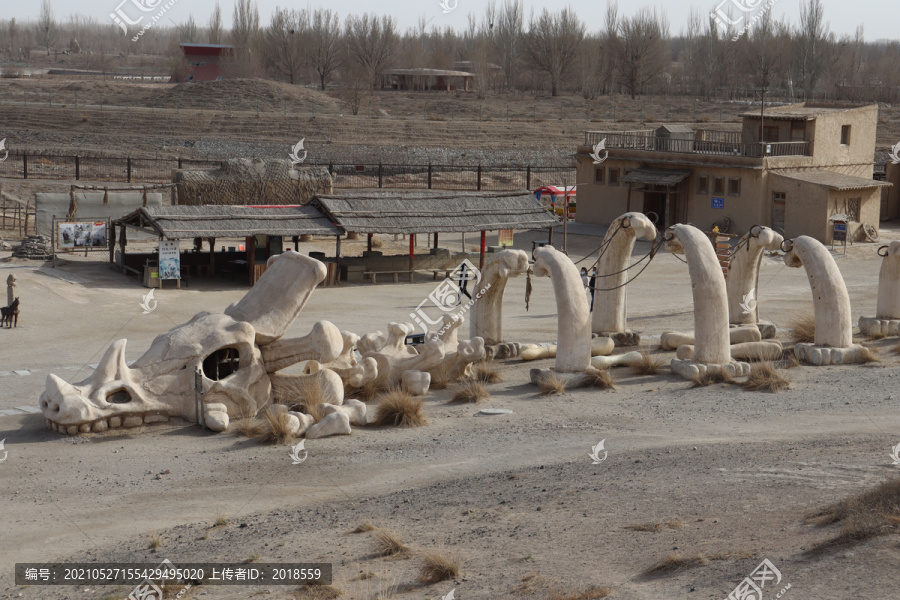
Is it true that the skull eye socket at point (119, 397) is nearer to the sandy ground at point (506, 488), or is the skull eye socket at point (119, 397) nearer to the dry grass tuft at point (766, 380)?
the sandy ground at point (506, 488)

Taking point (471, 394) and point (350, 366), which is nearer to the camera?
point (350, 366)

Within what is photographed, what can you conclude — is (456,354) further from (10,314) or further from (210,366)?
(10,314)

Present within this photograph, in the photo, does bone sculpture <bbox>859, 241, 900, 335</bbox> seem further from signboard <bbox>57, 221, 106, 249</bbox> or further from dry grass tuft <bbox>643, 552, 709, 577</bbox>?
signboard <bbox>57, 221, 106, 249</bbox>

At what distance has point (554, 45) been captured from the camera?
10038cm

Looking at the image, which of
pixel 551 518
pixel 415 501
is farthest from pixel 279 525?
pixel 551 518

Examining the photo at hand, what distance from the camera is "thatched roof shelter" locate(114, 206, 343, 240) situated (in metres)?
30.4

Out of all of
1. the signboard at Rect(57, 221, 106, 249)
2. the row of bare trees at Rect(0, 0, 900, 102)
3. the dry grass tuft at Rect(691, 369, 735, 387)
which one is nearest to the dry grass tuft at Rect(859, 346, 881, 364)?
the dry grass tuft at Rect(691, 369, 735, 387)

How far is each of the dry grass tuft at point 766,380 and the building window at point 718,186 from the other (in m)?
21.9

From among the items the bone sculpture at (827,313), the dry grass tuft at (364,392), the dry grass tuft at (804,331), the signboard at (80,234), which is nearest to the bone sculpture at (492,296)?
the dry grass tuft at (364,392)

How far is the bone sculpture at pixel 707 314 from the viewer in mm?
20781

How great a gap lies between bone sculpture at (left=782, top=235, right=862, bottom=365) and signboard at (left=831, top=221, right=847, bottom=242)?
17607 mm

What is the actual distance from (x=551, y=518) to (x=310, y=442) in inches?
219

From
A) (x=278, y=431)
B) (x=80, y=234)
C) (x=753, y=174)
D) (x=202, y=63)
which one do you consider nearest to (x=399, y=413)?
(x=278, y=431)

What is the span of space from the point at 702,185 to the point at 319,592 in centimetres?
3450
